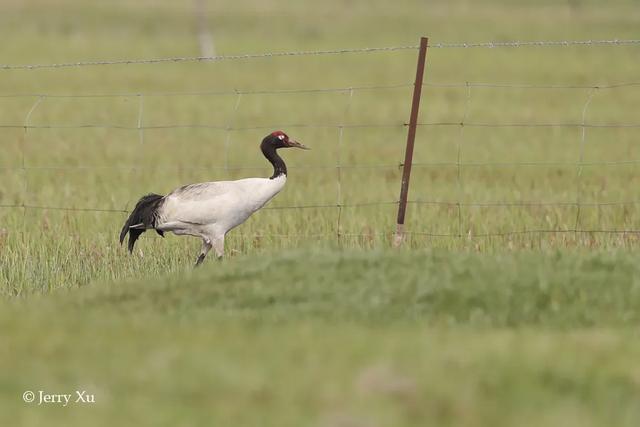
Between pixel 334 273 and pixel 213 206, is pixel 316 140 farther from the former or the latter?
pixel 334 273

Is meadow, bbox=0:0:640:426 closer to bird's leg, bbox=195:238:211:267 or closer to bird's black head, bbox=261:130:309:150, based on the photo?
bird's leg, bbox=195:238:211:267

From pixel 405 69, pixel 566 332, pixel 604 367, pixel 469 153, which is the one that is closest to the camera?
pixel 604 367

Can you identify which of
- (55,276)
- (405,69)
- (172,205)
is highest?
(405,69)

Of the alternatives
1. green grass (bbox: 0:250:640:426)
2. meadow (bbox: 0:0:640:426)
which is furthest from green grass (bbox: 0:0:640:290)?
green grass (bbox: 0:250:640:426)

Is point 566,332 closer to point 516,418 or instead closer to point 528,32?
point 516,418

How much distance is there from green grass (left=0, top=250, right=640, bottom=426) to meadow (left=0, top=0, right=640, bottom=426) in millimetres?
22

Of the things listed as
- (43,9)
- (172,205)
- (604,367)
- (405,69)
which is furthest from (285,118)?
(43,9)

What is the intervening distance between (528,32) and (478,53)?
12.1 metres

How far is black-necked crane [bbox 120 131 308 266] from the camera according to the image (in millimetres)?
12406

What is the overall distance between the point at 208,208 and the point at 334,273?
243 cm

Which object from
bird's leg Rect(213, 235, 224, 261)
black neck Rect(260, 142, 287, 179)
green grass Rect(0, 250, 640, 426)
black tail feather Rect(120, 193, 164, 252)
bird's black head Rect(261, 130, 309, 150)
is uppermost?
bird's black head Rect(261, 130, 309, 150)

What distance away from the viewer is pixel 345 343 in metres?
8.31

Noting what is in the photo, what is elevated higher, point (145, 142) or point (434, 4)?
point (434, 4)

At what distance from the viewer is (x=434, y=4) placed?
237 ft
